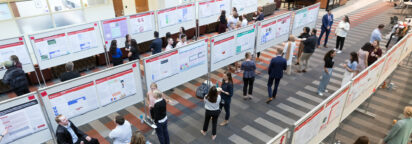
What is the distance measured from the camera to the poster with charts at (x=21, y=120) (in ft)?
13.5

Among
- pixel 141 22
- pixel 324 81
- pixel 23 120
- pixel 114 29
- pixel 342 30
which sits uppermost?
pixel 141 22

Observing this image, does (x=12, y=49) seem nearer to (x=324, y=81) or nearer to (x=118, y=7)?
(x=118, y=7)

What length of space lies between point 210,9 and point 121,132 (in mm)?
8691

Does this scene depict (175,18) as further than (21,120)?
Yes

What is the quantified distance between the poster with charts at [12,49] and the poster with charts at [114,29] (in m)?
2.28

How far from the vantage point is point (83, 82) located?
4.83 meters

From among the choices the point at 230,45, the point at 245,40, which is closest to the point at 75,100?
the point at 230,45

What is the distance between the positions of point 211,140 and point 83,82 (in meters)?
2.89

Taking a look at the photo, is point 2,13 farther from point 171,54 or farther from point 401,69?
point 401,69

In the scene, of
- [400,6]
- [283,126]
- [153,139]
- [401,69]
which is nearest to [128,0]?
[153,139]

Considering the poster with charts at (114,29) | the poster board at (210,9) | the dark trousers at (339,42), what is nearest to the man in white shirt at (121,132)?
the poster with charts at (114,29)

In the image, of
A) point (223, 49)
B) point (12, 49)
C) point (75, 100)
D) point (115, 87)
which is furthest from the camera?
point (223, 49)

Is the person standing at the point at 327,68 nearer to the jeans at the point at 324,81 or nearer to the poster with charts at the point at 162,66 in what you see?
the jeans at the point at 324,81

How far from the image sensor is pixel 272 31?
8.93 m
